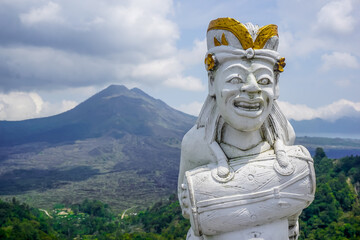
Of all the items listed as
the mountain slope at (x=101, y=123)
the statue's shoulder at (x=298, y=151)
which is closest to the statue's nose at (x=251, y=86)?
the statue's shoulder at (x=298, y=151)

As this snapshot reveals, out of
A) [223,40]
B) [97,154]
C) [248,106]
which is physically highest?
[223,40]

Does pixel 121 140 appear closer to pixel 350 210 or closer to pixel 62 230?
pixel 62 230

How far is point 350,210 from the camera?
36.0 m

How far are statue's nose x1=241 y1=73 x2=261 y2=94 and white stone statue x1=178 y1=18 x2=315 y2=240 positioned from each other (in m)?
0.01

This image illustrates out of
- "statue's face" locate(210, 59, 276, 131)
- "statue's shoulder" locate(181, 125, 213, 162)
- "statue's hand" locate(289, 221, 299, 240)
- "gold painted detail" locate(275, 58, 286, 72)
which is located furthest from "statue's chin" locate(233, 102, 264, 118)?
"statue's hand" locate(289, 221, 299, 240)

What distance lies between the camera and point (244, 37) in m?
3.97

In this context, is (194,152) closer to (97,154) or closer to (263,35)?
(263,35)

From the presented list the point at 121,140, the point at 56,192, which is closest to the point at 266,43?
the point at 56,192

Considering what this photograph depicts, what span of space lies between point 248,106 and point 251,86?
236 mm

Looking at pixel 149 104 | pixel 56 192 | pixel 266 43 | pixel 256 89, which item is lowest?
pixel 56 192

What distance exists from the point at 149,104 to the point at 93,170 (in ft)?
285

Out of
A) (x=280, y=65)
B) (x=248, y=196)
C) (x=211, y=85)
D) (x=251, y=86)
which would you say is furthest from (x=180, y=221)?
(x=251, y=86)

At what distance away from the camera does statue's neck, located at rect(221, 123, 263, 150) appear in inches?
167

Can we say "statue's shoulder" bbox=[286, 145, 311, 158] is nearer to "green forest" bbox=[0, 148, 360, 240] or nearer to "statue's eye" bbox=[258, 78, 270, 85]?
"statue's eye" bbox=[258, 78, 270, 85]
